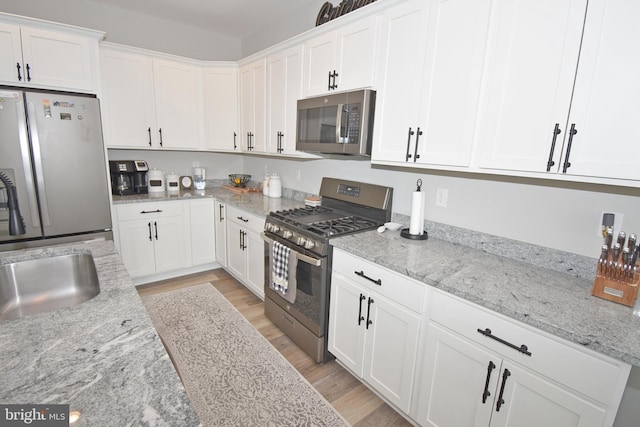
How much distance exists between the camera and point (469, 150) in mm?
1618

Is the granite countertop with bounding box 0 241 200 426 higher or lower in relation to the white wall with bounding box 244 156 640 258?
lower

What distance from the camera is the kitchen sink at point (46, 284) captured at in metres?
1.34

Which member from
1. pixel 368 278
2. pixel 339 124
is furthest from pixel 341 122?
pixel 368 278

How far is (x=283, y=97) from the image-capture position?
2.85 m

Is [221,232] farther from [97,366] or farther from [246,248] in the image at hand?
[97,366]

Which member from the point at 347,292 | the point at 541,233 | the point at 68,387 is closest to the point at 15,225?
the point at 68,387

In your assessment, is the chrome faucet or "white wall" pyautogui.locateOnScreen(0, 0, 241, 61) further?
"white wall" pyautogui.locateOnScreen(0, 0, 241, 61)

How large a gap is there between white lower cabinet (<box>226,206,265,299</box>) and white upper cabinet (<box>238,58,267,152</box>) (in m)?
0.80

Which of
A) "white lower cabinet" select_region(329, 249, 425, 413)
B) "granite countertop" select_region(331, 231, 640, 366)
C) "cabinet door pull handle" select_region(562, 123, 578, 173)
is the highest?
"cabinet door pull handle" select_region(562, 123, 578, 173)

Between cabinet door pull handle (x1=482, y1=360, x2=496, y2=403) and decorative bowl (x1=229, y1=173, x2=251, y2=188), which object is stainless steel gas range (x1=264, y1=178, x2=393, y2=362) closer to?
cabinet door pull handle (x1=482, y1=360, x2=496, y2=403)

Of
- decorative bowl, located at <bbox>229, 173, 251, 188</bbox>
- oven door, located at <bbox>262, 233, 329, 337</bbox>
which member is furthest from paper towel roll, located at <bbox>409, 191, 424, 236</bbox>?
decorative bowl, located at <bbox>229, 173, 251, 188</bbox>

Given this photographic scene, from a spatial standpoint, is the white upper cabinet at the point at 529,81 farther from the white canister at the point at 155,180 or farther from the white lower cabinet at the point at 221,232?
the white canister at the point at 155,180

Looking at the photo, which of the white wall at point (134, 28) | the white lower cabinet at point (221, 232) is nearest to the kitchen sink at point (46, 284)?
the white lower cabinet at point (221, 232)

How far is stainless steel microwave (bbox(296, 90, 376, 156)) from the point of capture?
6.79ft
